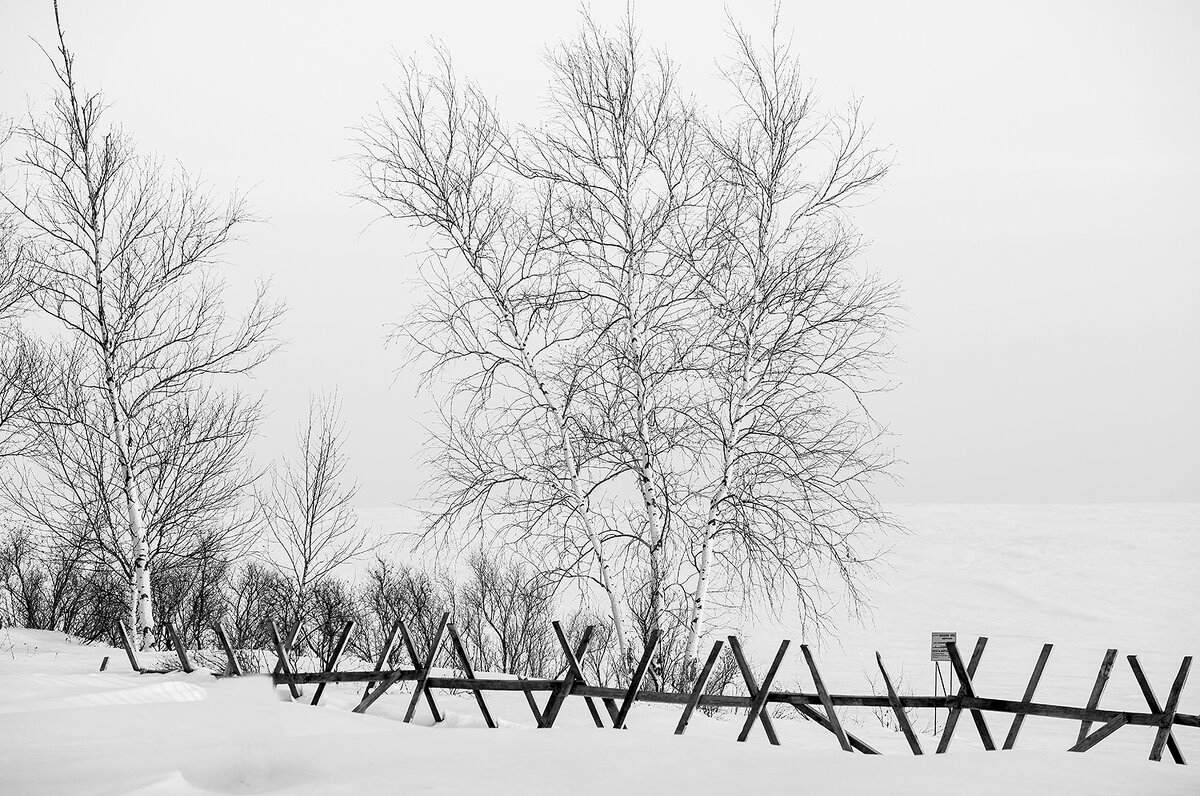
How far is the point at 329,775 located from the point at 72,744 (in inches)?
104

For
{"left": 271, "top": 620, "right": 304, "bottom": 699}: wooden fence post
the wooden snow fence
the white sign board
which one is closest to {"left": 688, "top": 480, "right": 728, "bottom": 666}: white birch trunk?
the white sign board

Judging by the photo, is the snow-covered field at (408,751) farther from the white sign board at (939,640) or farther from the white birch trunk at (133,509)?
the white sign board at (939,640)

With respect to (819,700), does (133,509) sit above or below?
above

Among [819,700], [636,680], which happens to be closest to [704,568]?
[819,700]

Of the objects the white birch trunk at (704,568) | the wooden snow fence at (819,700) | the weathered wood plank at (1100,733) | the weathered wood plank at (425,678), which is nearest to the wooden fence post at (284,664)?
the wooden snow fence at (819,700)

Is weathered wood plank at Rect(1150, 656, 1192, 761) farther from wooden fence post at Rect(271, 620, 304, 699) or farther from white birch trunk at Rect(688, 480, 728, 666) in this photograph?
wooden fence post at Rect(271, 620, 304, 699)

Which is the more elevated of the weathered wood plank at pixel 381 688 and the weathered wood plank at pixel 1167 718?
the weathered wood plank at pixel 1167 718

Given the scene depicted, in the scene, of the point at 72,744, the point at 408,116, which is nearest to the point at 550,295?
the point at 408,116

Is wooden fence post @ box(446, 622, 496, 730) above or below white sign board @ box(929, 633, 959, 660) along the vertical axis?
below

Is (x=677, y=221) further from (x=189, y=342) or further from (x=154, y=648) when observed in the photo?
(x=154, y=648)

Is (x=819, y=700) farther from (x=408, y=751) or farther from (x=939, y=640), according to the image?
(x=408, y=751)

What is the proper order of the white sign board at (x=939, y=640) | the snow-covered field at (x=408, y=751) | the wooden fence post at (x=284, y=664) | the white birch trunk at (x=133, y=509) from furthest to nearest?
1. the white birch trunk at (x=133, y=509)
2. the wooden fence post at (x=284, y=664)
3. the white sign board at (x=939, y=640)
4. the snow-covered field at (x=408, y=751)

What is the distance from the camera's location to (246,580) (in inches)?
1507

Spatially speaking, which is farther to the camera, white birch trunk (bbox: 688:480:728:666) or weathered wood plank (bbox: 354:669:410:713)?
white birch trunk (bbox: 688:480:728:666)
